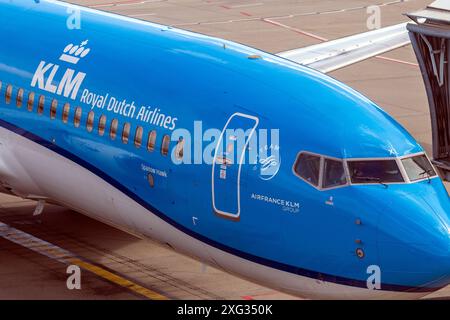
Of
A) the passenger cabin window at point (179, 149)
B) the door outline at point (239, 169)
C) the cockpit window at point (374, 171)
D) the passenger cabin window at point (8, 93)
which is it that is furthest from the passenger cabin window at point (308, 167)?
the passenger cabin window at point (8, 93)

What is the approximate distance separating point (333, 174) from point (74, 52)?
705cm

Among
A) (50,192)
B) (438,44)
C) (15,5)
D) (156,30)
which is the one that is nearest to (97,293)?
(50,192)

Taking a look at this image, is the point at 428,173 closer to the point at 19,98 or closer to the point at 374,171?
the point at 374,171

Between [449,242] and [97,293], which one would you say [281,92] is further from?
[97,293]

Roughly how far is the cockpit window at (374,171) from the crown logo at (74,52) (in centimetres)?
691

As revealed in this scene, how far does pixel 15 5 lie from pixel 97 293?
6.84 metres

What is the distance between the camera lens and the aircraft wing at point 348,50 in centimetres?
3035

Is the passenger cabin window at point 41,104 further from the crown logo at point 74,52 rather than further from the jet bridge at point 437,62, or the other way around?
the jet bridge at point 437,62

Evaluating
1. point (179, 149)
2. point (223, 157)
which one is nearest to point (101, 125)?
point (179, 149)

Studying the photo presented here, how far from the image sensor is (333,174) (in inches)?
720

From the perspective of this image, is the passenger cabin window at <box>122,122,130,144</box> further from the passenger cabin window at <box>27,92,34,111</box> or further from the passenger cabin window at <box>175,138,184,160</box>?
the passenger cabin window at <box>27,92,34,111</box>

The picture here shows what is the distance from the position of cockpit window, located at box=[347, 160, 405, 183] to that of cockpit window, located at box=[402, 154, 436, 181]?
239mm

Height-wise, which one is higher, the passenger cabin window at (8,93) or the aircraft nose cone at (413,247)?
the passenger cabin window at (8,93)

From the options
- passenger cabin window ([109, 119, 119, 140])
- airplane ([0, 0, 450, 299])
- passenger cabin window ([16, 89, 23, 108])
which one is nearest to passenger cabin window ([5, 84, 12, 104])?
airplane ([0, 0, 450, 299])
